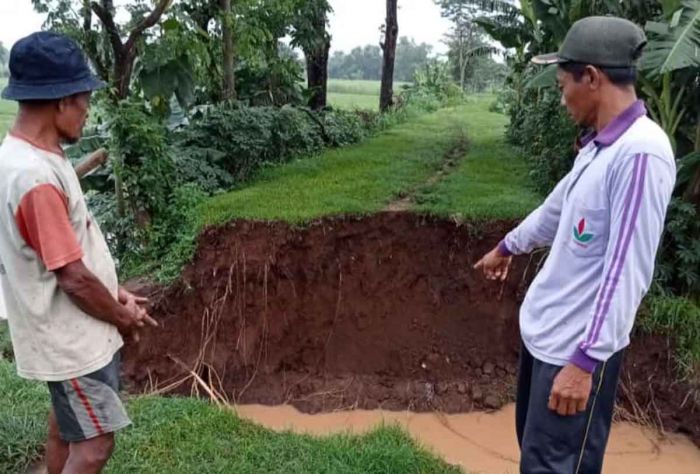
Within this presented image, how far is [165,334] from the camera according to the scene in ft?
18.1

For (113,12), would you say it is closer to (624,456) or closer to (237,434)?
(237,434)

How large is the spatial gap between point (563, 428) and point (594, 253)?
24.8 inches

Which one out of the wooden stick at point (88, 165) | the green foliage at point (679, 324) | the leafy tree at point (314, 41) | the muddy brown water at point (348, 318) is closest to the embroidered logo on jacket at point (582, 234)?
the wooden stick at point (88, 165)

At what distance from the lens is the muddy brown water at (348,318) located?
5.68 m

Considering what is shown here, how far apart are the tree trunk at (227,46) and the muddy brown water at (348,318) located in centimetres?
301

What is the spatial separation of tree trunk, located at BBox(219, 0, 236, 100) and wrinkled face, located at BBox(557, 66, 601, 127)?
6013 mm

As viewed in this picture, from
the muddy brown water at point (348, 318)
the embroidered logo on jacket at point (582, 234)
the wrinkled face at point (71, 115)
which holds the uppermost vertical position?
the wrinkled face at point (71, 115)

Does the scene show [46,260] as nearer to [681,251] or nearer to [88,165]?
[88,165]

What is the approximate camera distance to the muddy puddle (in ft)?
15.9

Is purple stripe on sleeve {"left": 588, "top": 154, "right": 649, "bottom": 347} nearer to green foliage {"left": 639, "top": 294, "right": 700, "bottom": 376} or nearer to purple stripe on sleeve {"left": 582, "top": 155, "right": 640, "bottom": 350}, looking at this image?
purple stripe on sleeve {"left": 582, "top": 155, "right": 640, "bottom": 350}

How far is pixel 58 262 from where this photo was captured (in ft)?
6.81

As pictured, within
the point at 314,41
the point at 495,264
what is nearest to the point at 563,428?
the point at 495,264

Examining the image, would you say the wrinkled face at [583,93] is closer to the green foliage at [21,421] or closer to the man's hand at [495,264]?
the man's hand at [495,264]

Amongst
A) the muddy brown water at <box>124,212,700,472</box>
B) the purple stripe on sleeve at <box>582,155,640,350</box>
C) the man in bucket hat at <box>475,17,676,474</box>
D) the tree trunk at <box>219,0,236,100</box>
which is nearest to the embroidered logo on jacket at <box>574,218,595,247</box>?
the man in bucket hat at <box>475,17,676,474</box>
